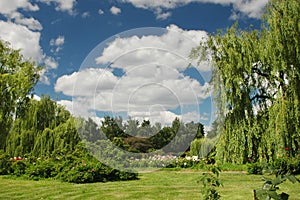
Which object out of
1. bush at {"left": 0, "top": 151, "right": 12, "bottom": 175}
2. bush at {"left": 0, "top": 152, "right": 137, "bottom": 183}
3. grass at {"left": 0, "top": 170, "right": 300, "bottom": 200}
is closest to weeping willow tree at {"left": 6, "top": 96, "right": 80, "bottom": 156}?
bush at {"left": 0, "top": 151, "right": 12, "bottom": 175}

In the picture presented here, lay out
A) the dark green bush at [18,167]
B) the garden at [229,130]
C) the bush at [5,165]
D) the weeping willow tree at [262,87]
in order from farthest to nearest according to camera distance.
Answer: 1. the bush at [5,165]
2. the dark green bush at [18,167]
3. the weeping willow tree at [262,87]
4. the garden at [229,130]

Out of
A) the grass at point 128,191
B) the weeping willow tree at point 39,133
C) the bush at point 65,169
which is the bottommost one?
the grass at point 128,191

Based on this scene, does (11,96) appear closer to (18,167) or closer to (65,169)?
(18,167)

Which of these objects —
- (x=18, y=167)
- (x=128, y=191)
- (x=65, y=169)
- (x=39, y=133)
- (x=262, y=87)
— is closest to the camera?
(x=128, y=191)

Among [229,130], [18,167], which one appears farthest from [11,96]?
[229,130]

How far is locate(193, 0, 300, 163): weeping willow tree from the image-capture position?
7070 mm

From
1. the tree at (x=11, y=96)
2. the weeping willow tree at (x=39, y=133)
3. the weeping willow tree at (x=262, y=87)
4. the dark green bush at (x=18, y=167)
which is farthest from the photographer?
the tree at (x=11, y=96)

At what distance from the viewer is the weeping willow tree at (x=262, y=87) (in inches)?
278

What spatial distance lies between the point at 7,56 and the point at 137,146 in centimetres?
1332

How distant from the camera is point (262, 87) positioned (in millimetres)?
7703

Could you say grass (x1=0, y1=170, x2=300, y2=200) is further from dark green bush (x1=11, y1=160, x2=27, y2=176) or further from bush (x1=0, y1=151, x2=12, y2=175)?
bush (x1=0, y1=151, x2=12, y2=175)

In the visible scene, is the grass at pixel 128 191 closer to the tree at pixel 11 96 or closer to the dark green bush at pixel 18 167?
the dark green bush at pixel 18 167

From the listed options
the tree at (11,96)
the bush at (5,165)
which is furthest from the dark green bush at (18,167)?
the tree at (11,96)

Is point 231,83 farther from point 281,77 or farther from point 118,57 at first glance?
point 118,57
